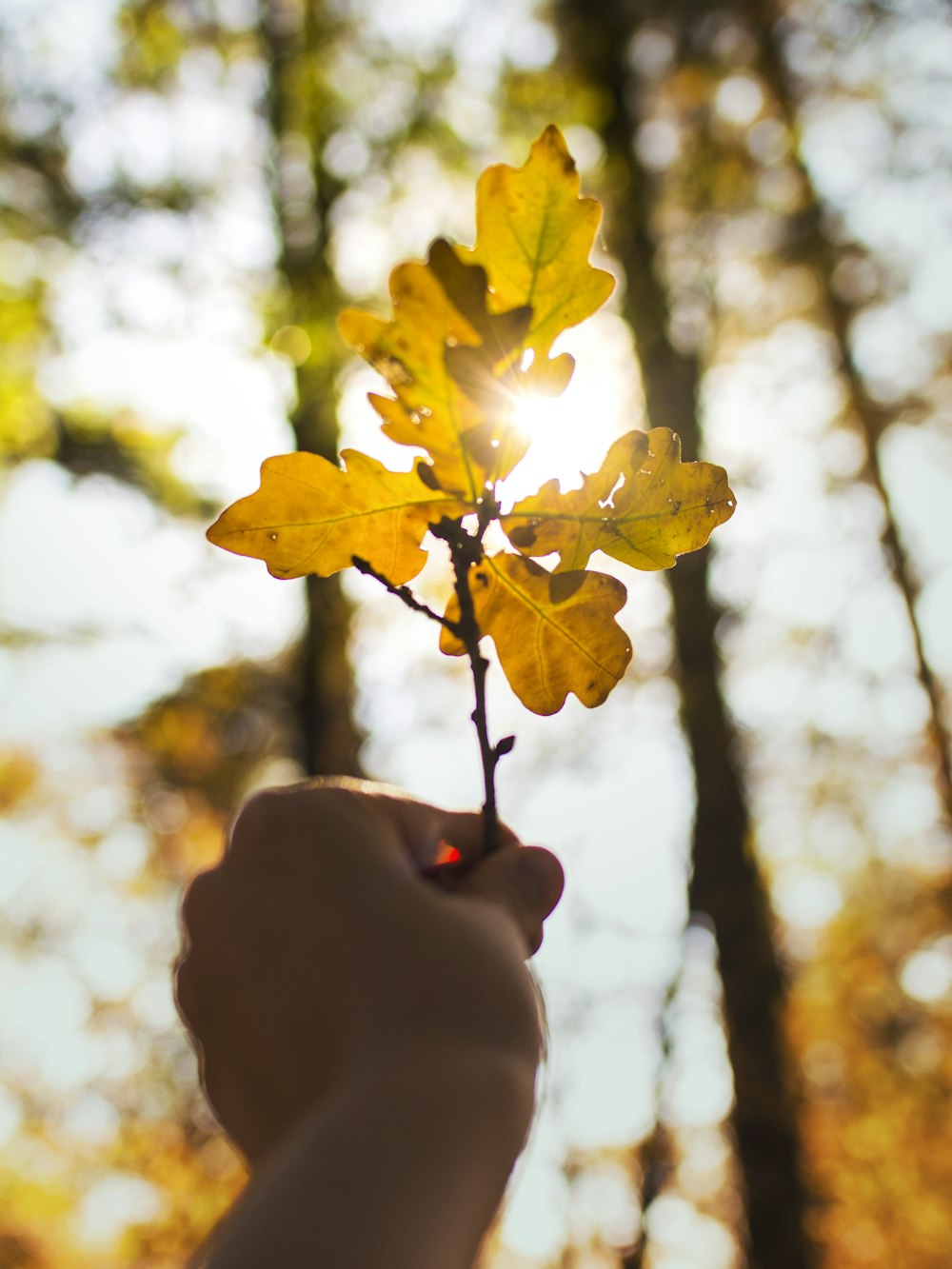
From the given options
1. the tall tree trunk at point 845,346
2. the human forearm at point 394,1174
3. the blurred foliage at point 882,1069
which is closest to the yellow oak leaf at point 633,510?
the human forearm at point 394,1174

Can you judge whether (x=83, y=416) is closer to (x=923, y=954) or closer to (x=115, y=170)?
(x=115, y=170)

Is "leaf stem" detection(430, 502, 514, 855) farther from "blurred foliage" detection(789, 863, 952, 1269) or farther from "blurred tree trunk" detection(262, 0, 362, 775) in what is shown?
"blurred foliage" detection(789, 863, 952, 1269)

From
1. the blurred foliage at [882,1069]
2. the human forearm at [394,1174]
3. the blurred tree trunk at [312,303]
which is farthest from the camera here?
the blurred foliage at [882,1069]

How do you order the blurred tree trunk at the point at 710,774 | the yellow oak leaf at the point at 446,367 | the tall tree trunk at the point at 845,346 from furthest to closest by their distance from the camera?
1. the tall tree trunk at the point at 845,346
2. the blurred tree trunk at the point at 710,774
3. the yellow oak leaf at the point at 446,367

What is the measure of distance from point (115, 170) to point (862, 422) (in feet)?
14.9

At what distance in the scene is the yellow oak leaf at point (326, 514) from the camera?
79 centimetres

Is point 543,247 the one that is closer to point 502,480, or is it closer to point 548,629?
point 502,480

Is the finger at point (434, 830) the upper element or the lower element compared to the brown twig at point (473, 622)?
lower

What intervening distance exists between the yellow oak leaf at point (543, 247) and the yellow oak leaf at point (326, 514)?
0.16 metres

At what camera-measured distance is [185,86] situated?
17.1 feet

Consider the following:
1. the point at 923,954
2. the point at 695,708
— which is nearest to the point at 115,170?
the point at 695,708

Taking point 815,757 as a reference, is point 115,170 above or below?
above

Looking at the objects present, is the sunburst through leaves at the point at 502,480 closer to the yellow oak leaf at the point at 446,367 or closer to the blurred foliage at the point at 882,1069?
the yellow oak leaf at the point at 446,367

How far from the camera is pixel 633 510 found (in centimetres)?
76
